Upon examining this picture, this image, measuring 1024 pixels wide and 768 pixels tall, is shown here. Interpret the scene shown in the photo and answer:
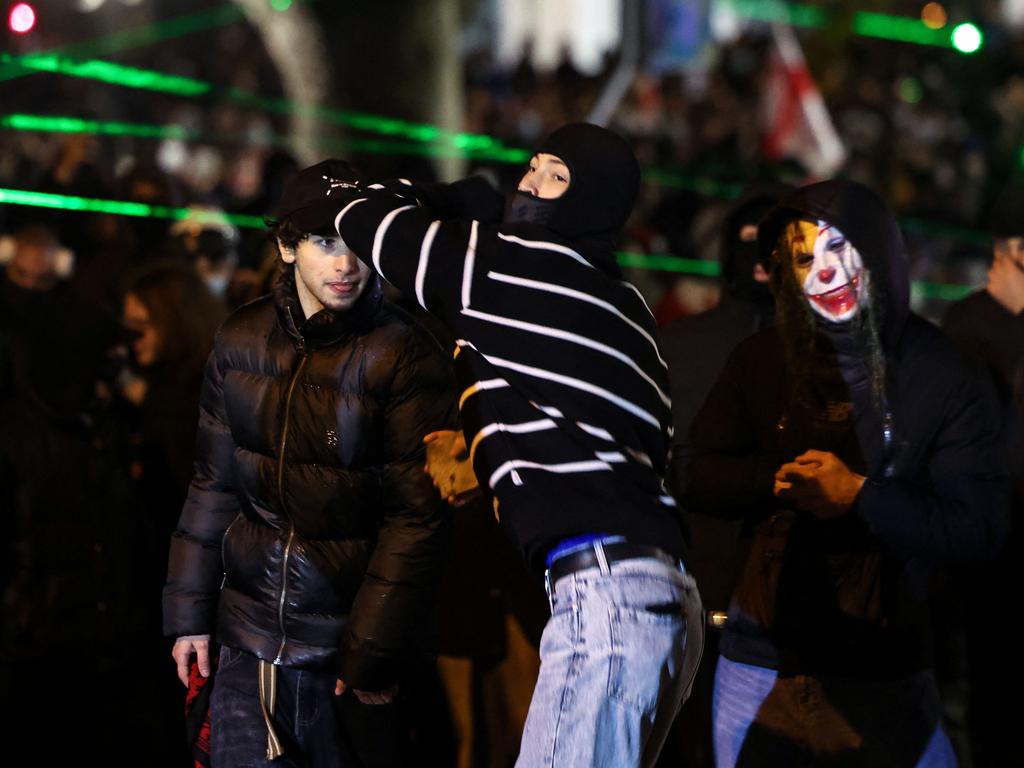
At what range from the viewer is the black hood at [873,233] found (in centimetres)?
430

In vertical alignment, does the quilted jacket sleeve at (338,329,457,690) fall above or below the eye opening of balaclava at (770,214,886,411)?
below

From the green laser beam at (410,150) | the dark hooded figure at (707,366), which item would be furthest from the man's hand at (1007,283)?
the green laser beam at (410,150)

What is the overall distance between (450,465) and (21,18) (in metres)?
5.19

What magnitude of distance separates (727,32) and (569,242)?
19.6 m

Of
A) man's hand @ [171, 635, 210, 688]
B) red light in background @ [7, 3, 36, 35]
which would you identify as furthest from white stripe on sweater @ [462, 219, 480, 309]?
Answer: red light in background @ [7, 3, 36, 35]

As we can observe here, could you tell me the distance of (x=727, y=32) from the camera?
22500 millimetres

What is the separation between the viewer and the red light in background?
319 inches

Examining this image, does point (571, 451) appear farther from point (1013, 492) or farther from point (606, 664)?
point (1013, 492)

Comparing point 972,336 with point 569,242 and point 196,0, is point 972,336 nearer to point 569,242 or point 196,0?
point 569,242

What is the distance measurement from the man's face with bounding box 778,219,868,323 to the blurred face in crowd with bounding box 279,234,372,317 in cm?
126

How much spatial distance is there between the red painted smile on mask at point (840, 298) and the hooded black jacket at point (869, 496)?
58 mm

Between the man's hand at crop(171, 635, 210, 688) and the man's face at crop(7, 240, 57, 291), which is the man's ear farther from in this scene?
the man's face at crop(7, 240, 57, 291)

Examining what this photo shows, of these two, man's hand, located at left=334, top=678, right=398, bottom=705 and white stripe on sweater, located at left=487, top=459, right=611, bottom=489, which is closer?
white stripe on sweater, located at left=487, top=459, right=611, bottom=489

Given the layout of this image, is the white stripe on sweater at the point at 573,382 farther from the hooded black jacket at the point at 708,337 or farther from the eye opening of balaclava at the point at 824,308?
the hooded black jacket at the point at 708,337
